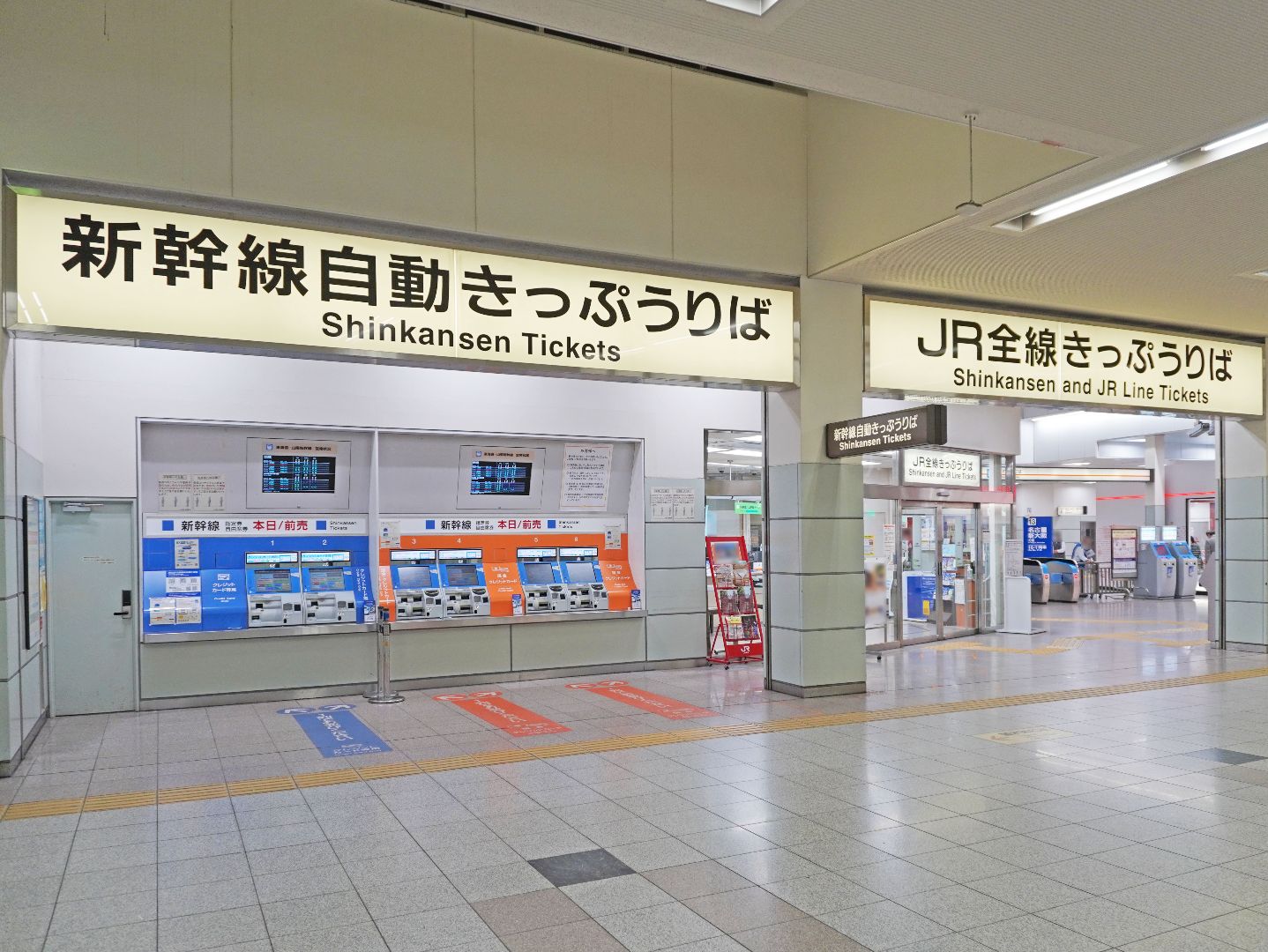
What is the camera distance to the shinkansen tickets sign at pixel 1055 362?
841 cm

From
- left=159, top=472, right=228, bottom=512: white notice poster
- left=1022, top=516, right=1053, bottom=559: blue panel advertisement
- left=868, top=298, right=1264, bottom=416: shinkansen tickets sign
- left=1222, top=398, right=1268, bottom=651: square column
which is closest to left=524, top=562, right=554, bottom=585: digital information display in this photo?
left=159, top=472, right=228, bottom=512: white notice poster

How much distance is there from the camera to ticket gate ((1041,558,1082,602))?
1855cm

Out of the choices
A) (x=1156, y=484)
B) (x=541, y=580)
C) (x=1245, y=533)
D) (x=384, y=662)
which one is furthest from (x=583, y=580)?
(x=1156, y=484)

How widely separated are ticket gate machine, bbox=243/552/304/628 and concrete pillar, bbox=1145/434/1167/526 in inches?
755

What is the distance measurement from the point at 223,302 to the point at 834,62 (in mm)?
3823

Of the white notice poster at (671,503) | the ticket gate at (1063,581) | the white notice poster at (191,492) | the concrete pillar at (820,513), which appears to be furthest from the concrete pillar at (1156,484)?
the white notice poster at (191,492)

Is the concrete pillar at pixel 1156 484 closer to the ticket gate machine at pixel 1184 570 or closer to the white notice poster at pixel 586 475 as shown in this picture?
the ticket gate machine at pixel 1184 570

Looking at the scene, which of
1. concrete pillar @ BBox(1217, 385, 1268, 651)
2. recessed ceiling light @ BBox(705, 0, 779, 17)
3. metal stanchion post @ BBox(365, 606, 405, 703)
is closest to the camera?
recessed ceiling light @ BBox(705, 0, 779, 17)

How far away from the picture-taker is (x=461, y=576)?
358 inches

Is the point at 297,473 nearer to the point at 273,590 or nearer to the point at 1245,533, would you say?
the point at 273,590

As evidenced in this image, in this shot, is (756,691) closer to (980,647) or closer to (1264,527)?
(980,647)

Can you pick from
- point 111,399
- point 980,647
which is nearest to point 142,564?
point 111,399

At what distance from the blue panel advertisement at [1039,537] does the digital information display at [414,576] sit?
14754mm

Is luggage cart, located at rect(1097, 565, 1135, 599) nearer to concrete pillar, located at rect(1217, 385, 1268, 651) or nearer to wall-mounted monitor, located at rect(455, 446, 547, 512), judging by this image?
concrete pillar, located at rect(1217, 385, 1268, 651)
